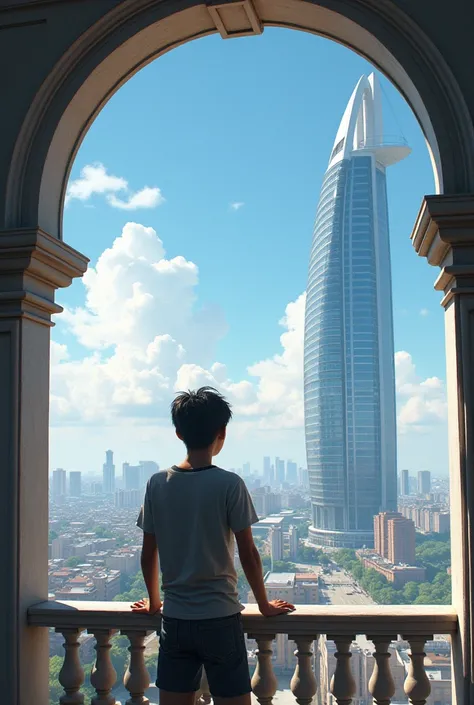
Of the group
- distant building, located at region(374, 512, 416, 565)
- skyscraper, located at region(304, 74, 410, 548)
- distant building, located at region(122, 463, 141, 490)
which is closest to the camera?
distant building, located at region(374, 512, 416, 565)

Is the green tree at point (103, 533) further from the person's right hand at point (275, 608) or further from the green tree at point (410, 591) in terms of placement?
the person's right hand at point (275, 608)

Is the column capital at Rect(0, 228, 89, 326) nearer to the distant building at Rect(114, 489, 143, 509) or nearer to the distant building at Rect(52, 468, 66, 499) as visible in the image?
the distant building at Rect(114, 489, 143, 509)

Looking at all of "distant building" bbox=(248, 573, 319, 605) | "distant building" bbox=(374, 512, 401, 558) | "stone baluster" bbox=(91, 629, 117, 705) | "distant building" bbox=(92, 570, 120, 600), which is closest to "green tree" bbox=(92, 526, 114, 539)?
"distant building" bbox=(92, 570, 120, 600)

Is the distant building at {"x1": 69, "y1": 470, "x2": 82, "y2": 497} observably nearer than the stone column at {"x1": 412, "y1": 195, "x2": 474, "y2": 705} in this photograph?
No

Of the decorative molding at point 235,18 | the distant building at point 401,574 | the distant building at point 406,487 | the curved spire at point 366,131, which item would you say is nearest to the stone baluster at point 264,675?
the decorative molding at point 235,18

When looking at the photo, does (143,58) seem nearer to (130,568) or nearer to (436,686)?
(130,568)

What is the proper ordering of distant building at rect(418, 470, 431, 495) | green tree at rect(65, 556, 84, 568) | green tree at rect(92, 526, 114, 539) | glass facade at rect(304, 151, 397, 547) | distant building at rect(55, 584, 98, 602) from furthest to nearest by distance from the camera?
glass facade at rect(304, 151, 397, 547)
distant building at rect(418, 470, 431, 495)
green tree at rect(92, 526, 114, 539)
green tree at rect(65, 556, 84, 568)
distant building at rect(55, 584, 98, 602)

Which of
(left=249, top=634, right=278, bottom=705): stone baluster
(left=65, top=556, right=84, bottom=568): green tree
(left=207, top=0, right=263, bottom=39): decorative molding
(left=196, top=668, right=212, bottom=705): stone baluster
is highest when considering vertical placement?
(left=207, top=0, right=263, bottom=39): decorative molding
